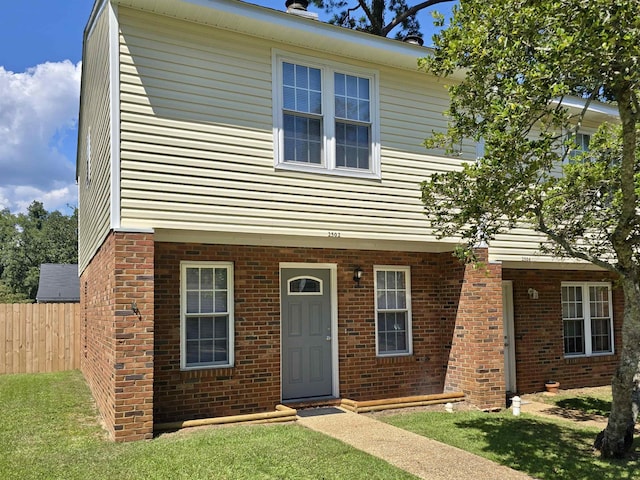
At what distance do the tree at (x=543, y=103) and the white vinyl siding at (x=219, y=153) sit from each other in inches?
84.0

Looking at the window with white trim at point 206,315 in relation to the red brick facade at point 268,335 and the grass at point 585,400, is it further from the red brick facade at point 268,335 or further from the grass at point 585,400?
the grass at point 585,400

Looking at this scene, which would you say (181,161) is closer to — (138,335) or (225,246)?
(225,246)

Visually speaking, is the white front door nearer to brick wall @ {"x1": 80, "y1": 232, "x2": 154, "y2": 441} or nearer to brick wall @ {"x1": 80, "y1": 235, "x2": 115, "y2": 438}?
brick wall @ {"x1": 80, "y1": 232, "x2": 154, "y2": 441}

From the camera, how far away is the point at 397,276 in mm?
10625

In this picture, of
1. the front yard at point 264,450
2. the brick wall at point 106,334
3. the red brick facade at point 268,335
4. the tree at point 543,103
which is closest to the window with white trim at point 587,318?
the red brick facade at point 268,335

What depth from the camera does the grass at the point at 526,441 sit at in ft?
20.6

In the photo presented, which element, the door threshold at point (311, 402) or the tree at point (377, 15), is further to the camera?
the tree at point (377, 15)

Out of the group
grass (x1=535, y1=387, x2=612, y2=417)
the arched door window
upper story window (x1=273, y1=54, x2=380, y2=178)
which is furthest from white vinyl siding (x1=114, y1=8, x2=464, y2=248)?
grass (x1=535, y1=387, x2=612, y2=417)

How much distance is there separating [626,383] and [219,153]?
599 centimetres

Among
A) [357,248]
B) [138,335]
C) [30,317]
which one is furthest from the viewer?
[30,317]

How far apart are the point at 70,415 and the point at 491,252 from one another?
25.3 ft

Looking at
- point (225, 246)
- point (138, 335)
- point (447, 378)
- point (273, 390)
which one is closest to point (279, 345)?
point (273, 390)

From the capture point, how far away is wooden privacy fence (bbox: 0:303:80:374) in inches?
590

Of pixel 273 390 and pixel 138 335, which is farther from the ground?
pixel 138 335
